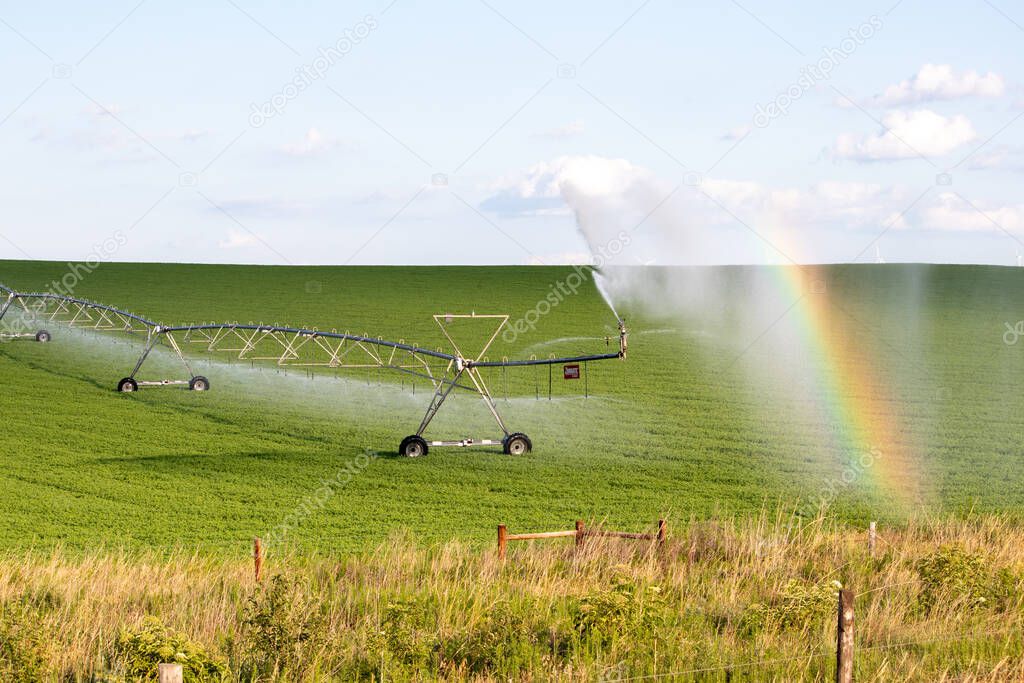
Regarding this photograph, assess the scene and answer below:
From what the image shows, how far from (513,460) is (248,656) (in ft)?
69.8

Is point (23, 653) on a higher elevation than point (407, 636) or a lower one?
lower

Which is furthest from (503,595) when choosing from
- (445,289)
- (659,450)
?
(445,289)

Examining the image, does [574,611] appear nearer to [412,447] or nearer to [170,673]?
[170,673]

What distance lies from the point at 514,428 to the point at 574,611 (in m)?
24.7

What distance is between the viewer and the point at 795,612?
1432 cm

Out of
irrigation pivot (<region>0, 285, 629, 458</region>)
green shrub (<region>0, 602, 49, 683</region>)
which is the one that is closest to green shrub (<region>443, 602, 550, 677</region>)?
green shrub (<region>0, 602, 49, 683</region>)

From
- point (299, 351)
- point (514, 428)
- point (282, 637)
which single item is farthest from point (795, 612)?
point (299, 351)

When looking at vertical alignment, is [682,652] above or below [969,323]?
below

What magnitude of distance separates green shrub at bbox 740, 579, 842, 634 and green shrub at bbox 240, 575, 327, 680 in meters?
5.15

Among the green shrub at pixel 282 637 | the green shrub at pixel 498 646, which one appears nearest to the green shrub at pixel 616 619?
the green shrub at pixel 498 646

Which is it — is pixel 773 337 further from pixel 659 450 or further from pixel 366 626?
→ pixel 366 626

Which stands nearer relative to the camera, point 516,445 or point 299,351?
point 516,445

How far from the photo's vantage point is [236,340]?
65.0 metres

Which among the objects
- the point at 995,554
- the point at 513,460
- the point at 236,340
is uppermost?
the point at 236,340
